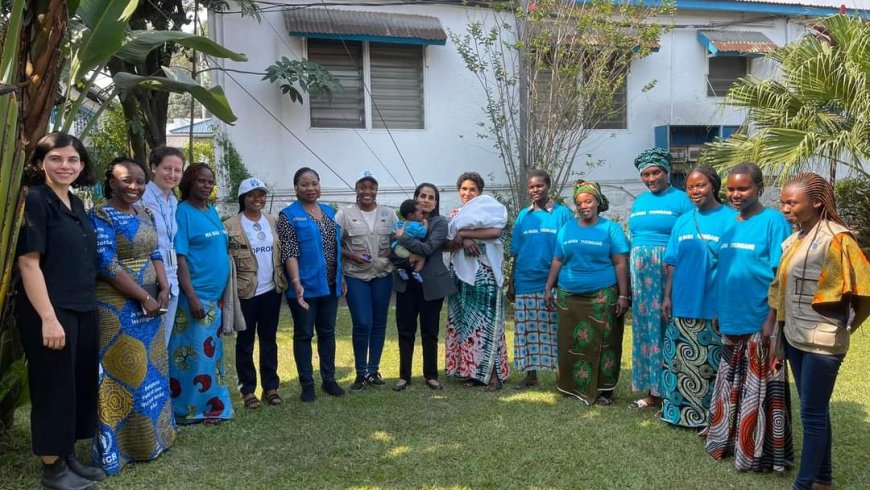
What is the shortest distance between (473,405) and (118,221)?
8.95 feet

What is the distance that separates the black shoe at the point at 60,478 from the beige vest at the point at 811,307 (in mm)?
3646

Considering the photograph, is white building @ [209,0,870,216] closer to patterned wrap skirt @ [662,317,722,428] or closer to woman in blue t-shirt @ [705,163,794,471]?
patterned wrap skirt @ [662,317,722,428]

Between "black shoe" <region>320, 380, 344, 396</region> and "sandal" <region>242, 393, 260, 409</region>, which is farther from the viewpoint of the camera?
"black shoe" <region>320, 380, 344, 396</region>

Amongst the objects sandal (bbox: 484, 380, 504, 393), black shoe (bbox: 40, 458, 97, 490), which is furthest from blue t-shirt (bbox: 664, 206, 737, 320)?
black shoe (bbox: 40, 458, 97, 490)

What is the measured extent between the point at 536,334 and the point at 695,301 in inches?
60.2

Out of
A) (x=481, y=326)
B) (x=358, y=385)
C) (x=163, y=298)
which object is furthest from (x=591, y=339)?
(x=163, y=298)

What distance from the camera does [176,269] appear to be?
439cm

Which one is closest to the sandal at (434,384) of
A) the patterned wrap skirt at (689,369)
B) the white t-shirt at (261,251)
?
the white t-shirt at (261,251)

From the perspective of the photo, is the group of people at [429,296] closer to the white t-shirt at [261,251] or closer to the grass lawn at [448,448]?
the white t-shirt at [261,251]

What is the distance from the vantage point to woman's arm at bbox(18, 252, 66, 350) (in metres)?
3.35

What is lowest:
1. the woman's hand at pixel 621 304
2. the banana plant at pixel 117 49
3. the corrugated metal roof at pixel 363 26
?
the woman's hand at pixel 621 304

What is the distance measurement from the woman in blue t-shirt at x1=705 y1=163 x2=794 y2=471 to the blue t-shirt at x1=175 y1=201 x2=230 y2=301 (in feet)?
10.3

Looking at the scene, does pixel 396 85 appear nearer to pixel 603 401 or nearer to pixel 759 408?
pixel 603 401

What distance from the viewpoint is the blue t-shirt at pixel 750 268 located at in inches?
151
